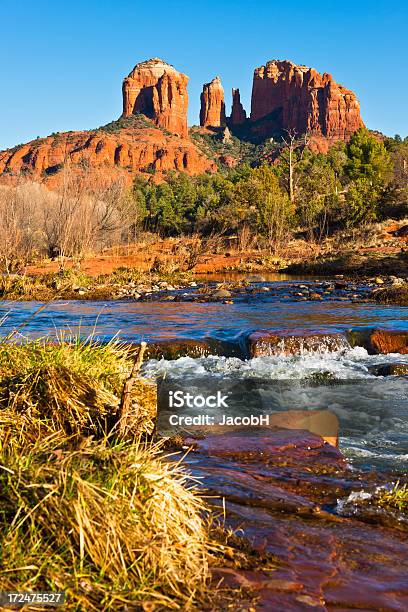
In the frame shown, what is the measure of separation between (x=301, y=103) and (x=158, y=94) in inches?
1568

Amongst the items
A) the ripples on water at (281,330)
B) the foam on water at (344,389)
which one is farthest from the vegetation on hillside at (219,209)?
the foam on water at (344,389)

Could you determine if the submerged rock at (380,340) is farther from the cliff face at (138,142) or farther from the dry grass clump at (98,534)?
the cliff face at (138,142)

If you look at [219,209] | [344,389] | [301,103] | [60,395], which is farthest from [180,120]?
[60,395]

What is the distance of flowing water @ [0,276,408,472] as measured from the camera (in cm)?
536

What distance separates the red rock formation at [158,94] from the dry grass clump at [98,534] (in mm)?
150153

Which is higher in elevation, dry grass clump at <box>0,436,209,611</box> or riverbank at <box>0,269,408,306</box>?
riverbank at <box>0,269,408,306</box>

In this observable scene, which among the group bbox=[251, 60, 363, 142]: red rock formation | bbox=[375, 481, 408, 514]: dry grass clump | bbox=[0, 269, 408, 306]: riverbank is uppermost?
bbox=[251, 60, 363, 142]: red rock formation

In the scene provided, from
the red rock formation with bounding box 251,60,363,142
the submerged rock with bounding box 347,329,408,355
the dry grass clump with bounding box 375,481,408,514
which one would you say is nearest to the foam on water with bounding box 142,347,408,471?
the submerged rock with bounding box 347,329,408,355

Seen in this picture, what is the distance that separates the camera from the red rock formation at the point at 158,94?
148875 millimetres

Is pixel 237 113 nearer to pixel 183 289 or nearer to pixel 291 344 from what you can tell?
pixel 183 289

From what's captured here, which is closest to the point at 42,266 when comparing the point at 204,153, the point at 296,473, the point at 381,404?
the point at 381,404

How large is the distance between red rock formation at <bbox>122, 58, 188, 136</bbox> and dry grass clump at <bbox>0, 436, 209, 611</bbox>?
150 m

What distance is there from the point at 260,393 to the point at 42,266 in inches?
779

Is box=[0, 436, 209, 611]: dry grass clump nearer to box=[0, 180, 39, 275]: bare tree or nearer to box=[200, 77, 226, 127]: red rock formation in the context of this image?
box=[0, 180, 39, 275]: bare tree
